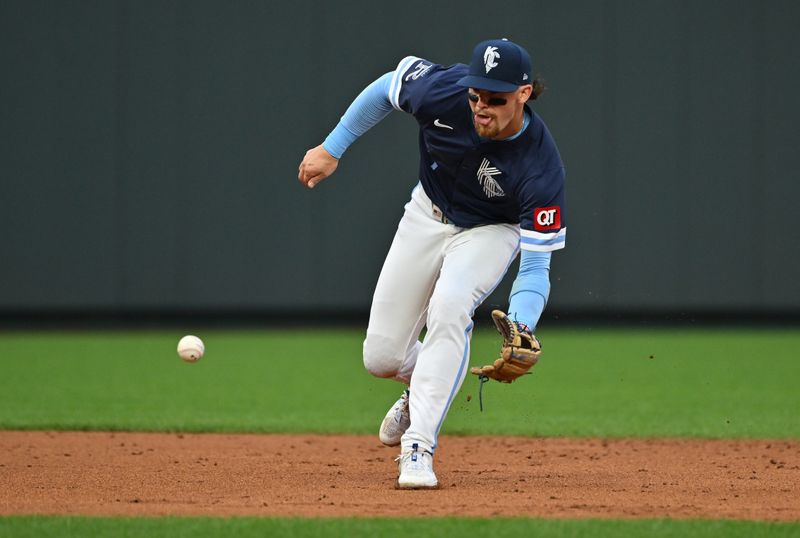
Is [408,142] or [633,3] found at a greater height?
[633,3]

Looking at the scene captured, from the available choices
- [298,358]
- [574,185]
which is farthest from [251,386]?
[574,185]

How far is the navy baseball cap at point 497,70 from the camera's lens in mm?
4852

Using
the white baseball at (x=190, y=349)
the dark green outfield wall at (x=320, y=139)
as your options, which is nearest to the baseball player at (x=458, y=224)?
the white baseball at (x=190, y=349)

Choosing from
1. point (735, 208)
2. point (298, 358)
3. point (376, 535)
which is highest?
point (376, 535)

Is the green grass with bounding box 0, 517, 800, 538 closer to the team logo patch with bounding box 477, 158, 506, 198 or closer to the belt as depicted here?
the team logo patch with bounding box 477, 158, 506, 198

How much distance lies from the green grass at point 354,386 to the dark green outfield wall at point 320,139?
660mm

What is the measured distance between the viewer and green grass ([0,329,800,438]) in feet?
25.5

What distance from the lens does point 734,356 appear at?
37.9ft

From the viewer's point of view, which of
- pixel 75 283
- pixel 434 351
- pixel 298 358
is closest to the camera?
pixel 434 351

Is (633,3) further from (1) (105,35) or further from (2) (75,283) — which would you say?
(2) (75,283)

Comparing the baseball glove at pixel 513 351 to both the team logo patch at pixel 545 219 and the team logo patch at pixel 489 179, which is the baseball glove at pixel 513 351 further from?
the team logo patch at pixel 489 179

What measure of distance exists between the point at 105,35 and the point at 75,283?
2536 mm

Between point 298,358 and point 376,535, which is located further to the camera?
point 298,358

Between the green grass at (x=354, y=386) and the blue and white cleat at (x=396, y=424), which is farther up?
the blue and white cleat at (x=396, y=424)
